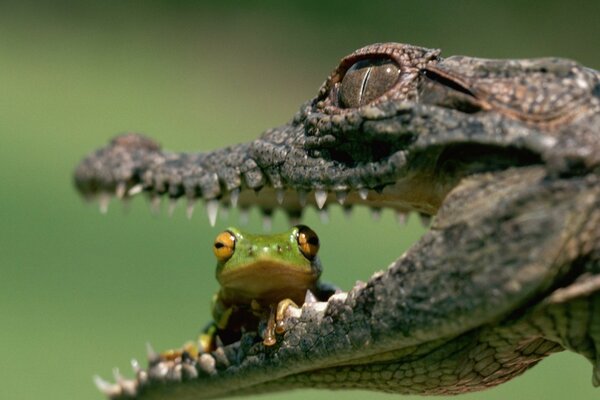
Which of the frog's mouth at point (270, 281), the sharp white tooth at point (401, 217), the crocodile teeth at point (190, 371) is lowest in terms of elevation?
the crocodile teeth at point (190, 371)

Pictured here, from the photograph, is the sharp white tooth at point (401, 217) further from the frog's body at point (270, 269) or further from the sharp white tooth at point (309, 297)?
the sharp white tooth at point (309, 297)

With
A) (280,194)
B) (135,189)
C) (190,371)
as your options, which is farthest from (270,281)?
(135,189)

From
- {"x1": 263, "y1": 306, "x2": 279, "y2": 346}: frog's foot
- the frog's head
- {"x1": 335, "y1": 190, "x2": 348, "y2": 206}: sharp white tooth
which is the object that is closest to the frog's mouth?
the frog's head

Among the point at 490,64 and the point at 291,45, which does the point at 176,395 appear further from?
the point at 291,45

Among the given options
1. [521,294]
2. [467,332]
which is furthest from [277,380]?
[521,294]

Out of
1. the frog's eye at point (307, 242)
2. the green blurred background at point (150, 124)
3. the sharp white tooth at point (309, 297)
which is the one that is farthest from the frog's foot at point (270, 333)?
the green blurred background at point (150, 124)

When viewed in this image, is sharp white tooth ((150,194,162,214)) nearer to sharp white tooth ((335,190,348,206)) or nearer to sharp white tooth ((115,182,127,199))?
sharp white tooth ((115,182,127,199))
